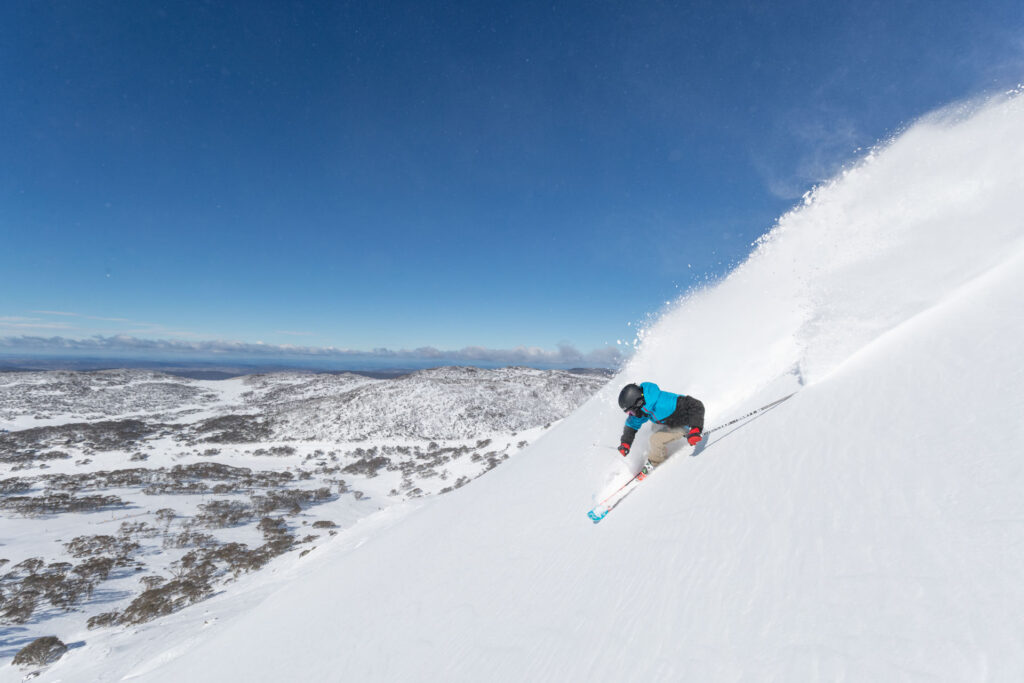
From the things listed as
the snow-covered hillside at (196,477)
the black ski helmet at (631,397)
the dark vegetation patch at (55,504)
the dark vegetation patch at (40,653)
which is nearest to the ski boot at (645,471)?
the black ski helmet at (631,397)

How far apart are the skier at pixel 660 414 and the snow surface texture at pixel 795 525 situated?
0.31 meters

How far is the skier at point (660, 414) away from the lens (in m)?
5.46

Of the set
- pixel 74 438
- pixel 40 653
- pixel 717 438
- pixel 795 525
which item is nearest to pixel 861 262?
pixel 717 438

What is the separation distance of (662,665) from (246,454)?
46.8m

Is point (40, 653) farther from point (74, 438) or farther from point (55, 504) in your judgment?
point (74, 438)

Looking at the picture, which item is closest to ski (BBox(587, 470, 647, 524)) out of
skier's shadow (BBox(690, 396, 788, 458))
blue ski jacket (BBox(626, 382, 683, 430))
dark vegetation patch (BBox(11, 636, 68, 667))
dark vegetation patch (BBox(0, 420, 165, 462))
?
skier's shadow (BBox(690, 396, 788, 458))

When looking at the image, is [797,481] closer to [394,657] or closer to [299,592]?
[394,657]

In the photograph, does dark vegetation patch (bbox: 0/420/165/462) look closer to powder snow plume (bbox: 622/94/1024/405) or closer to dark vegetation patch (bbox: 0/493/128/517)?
dark vegetation patch (bbox: 0/493/128/517)

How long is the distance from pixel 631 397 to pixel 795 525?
2.71m

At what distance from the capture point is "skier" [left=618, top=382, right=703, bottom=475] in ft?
17.9

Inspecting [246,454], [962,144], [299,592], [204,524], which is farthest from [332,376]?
[962,144]

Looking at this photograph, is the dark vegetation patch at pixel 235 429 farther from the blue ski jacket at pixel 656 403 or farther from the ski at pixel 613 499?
the blue ski jacket at pixel 656 403

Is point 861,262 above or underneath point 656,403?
above

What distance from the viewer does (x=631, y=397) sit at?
18.0 ft
